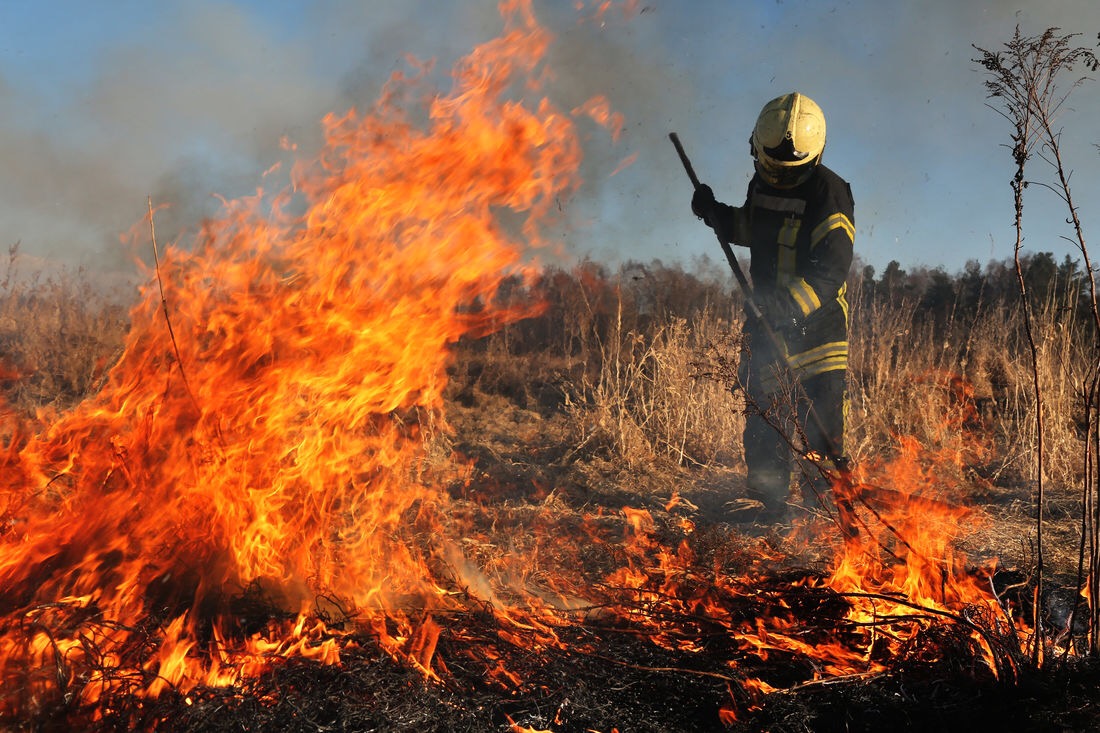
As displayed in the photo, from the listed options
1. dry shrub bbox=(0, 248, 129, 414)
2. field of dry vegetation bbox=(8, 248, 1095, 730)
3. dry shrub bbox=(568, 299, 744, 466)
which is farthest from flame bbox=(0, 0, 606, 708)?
dry shrub bbox=(0, 248, 129, 414)

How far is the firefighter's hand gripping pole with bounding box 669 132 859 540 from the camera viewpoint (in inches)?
137

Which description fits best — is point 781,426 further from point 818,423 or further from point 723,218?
point 723,218

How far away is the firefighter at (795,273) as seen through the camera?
15.2 feet

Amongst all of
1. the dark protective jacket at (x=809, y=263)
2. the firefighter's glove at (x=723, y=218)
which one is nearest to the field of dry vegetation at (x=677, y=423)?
the dark protective jacket at (x=809, y=263)

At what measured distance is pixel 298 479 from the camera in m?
3.39

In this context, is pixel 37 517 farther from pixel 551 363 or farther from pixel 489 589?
pixel 551 363

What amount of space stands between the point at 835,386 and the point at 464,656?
3.30 metres

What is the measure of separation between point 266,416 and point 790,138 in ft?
12.3

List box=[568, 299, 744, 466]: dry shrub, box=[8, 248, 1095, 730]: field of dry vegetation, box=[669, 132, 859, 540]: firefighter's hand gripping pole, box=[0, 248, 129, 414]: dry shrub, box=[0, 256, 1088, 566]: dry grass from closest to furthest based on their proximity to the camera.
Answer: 1. box=[669, 132, 859, 540]: firefighter's hand gripping pole
2. box=[8, 248, 1095, 730]: field of dry vegetation
3. box=[0, 256, 1088, 566]: dry grass
4. box=[568, 299, 744, 466]: dry shrub
5. box=[0, 248, 129, 414]: dry shrub

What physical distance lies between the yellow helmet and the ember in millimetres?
1601

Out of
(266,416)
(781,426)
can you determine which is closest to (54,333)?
(266,416)

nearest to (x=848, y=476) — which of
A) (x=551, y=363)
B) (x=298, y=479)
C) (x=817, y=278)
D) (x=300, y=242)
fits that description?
(x=817, y=278)

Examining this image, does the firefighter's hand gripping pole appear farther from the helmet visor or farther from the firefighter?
the helmet visor

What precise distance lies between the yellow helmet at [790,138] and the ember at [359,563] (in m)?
1.60
